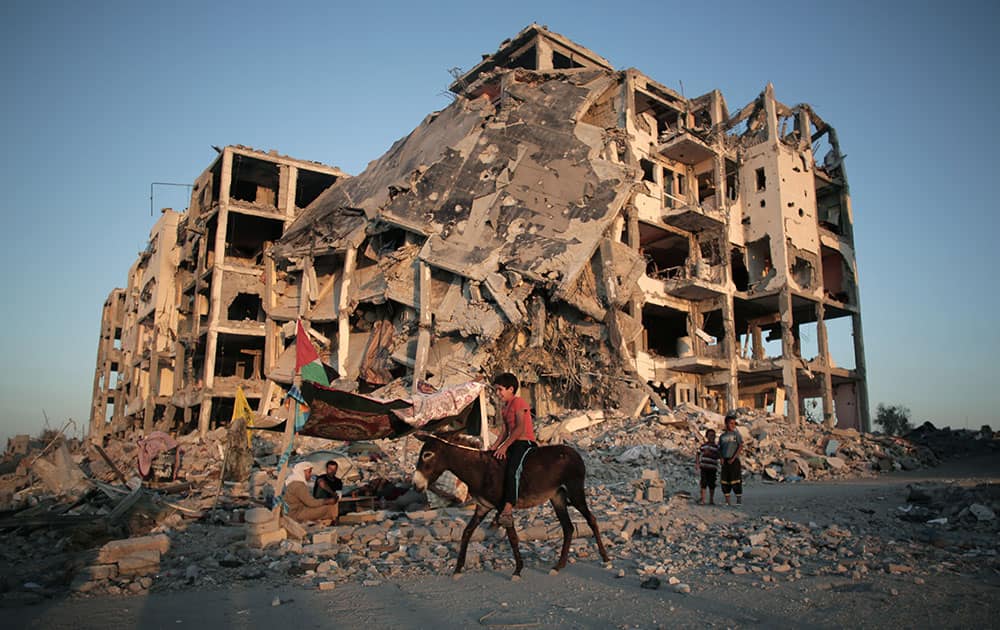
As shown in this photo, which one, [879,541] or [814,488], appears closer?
[879,541]

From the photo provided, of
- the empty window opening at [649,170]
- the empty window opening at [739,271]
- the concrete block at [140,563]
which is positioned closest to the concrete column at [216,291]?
the empty window opening at [649,170]

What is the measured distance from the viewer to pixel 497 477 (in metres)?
7.18

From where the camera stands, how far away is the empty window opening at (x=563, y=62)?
35.8 m

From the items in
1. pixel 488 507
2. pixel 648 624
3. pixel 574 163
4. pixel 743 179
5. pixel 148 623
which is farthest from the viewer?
pixel 743 179

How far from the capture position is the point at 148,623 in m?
5.57

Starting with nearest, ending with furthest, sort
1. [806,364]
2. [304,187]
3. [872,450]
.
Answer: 1. [872,450]
2. [806,364]
3. [304,187]

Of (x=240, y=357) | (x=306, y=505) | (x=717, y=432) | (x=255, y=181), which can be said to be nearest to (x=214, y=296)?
(x=240, y=357)

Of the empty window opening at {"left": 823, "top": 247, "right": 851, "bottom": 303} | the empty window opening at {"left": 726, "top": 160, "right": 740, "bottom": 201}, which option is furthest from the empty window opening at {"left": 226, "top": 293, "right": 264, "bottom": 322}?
the empty window opening at {"left": 823, "top": 247, "right": 851, "bottom": 303}

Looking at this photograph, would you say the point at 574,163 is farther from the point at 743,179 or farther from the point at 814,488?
the point at 814,488

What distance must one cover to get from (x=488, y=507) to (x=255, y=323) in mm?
30244

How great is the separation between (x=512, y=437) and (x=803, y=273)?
1297 inches

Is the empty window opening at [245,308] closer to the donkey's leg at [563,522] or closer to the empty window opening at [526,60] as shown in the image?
the empty window opening at [526,60]

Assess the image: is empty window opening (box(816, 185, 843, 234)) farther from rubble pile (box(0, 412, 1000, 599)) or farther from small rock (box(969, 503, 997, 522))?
small rock (box(969, 503, 997, 522))

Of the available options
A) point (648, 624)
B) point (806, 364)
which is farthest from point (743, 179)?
point (648, 624)
